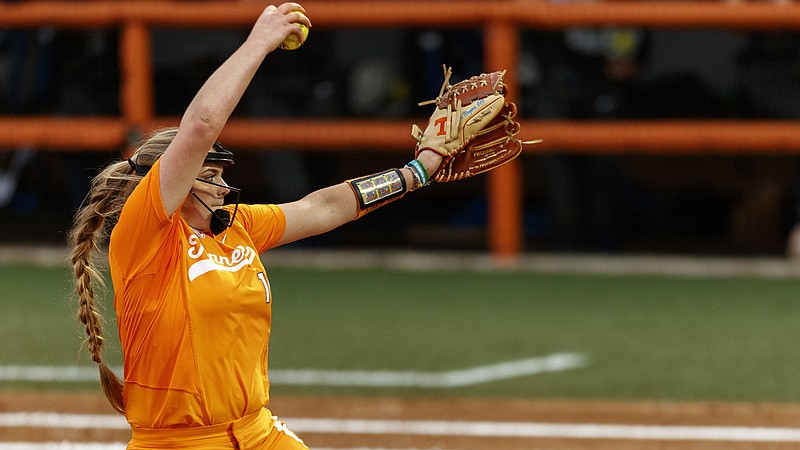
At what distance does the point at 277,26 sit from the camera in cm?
342

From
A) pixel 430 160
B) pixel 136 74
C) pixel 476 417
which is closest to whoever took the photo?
pixel 430 160

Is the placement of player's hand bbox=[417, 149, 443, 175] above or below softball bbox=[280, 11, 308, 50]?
below

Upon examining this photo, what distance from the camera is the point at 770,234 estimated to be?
33.2ft

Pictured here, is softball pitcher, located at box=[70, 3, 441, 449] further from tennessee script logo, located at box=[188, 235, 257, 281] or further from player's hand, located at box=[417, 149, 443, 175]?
player's hand, located at box=[417, 149, 443, 175]

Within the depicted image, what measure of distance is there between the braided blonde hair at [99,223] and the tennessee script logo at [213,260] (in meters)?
0.25

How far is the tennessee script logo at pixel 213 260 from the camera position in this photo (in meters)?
3.52

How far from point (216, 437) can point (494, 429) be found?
9.28 ft

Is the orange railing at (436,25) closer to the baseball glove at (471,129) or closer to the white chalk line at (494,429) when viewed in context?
the white chalk line at (494,429)

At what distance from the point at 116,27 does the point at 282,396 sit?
4.33 m

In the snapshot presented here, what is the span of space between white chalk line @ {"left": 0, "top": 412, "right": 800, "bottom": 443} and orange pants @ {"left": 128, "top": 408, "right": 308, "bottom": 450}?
8.13 ft

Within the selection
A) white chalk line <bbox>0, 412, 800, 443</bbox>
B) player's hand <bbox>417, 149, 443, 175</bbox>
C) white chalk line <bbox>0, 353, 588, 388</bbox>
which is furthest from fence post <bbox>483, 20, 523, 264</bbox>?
player's hand <bbox>417, 149, 443, 175</bbox>

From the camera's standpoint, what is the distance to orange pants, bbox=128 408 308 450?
11.7ft

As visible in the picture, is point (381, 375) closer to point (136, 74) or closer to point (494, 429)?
point (494, 429)

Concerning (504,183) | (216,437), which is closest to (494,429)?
(216,437)
